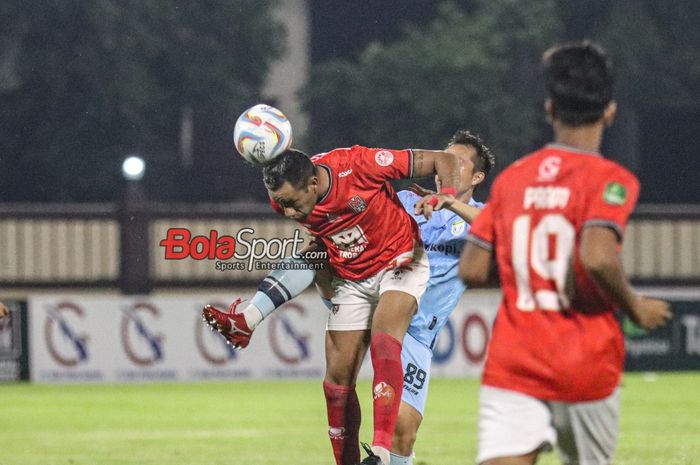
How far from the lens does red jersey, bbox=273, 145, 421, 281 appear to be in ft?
27.4

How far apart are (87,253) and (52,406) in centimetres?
972

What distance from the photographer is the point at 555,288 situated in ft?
16.5

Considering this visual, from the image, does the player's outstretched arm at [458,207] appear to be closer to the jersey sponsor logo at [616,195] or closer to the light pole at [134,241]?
the jersey sponsor logo at [616,195]

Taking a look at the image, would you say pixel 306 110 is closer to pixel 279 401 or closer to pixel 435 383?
pixel 435 383

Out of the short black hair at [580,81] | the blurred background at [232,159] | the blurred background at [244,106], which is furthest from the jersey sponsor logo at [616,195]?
the blurred background at [244,106]

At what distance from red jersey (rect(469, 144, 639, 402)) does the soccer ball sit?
11.1 feet

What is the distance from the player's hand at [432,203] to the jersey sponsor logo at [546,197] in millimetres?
2110

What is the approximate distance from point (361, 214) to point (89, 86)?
27.8 meters

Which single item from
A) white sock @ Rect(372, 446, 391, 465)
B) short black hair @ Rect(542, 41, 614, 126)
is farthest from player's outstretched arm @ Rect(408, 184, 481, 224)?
short black hair @ Rect(542, 41, 614, 126)

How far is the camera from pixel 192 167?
3747 cm

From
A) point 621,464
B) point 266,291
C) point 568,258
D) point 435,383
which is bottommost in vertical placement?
point 435,383

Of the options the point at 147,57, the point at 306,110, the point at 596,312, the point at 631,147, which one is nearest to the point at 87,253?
the point at 147,57

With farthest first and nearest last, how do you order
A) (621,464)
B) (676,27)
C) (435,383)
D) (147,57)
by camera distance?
1. (676,27)
2. (147,57)
3. (435,383)
4. (621,464)

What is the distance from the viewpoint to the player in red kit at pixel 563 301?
4996 mm
